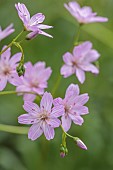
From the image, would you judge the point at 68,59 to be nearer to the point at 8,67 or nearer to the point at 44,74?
the point at 44,74

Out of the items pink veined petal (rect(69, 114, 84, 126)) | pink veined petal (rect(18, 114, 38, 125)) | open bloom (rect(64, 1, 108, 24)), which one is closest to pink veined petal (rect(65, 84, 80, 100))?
pink veined petal (rect(69, 114, 84, 126))

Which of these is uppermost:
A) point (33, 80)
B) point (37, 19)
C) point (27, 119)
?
point (37, 19)

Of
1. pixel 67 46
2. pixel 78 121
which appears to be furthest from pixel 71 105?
pixel 67 46

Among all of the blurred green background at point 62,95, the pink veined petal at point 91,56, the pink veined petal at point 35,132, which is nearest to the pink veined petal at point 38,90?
the pink veined petal at point 35,132

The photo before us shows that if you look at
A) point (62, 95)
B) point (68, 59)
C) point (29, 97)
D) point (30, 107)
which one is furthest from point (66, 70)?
point (62, 95)

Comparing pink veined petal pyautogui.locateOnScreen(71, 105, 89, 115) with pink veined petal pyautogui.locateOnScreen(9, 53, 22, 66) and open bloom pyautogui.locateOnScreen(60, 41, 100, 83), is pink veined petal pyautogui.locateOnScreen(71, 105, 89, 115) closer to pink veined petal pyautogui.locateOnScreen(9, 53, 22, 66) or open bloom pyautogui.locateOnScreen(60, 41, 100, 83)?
open bloom pyautogui.locateOnScreen(60, 41, 100, 83)

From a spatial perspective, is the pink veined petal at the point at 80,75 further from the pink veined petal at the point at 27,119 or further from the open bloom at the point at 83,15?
A: the pink veined petal at the point at 27,119

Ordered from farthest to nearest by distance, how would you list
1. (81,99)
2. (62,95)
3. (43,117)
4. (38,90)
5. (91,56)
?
(62,95) < (91,56) < (38,90) < (81,99) < (43,117)

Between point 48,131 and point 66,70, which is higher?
point 66,70
